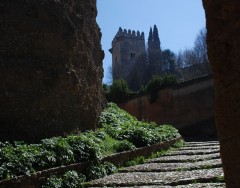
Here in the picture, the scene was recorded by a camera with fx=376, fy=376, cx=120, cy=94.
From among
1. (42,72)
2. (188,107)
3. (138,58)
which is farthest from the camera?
(138,58)

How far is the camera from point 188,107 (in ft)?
68.5

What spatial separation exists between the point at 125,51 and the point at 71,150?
5528cm

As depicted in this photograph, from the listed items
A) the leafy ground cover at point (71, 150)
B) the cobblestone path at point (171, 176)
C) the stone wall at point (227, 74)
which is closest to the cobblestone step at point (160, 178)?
the cobblestone path at point (171, 176)

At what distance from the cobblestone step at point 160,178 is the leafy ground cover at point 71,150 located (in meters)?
0.58

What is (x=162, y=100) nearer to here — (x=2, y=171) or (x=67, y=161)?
(x=67, y=161)

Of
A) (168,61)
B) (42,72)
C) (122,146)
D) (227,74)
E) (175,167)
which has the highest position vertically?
(168,61)

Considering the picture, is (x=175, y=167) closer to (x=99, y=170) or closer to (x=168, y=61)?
(x=99, y=170)

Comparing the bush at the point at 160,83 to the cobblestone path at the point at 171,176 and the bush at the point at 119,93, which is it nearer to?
the bush at the point at 119,93

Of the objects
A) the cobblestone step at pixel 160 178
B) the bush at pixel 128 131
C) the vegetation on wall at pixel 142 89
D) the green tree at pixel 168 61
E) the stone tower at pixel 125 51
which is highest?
the stone tower at pixel 125 51

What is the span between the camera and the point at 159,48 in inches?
2450

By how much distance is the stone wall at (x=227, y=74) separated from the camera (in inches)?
66.7

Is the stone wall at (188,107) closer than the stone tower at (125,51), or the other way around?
the stone wall at (188,107)

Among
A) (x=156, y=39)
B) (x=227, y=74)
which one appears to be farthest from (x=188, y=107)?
(x=156, y=39)

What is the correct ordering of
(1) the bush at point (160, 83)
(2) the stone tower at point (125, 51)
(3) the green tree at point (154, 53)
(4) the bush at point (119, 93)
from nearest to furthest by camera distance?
(1) the bush at point (160, 83) → (4) the bush at point (119, 93) → (3) the green tree at point (154, 53) → (2) the stone tower at point (125, 51)
